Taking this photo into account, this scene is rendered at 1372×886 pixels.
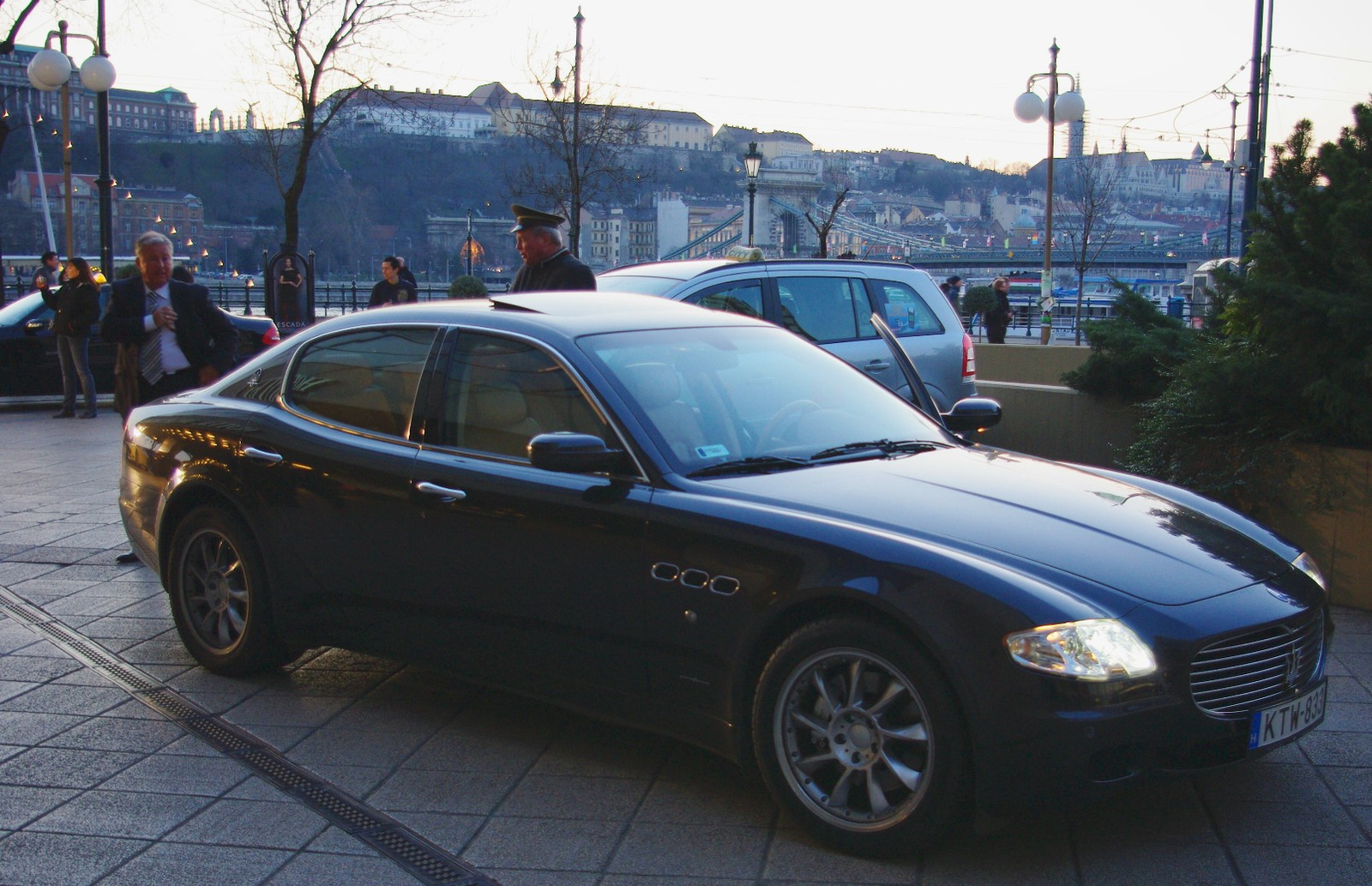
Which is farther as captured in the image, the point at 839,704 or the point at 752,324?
the point at 752,324

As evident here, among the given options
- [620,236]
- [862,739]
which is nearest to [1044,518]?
[862,739]

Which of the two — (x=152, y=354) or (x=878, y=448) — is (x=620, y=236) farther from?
(x=878, y=448)

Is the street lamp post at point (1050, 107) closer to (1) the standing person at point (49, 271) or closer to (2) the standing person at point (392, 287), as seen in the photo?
(2) the standing person at point (392, 287)

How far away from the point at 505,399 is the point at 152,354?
3.93 meters

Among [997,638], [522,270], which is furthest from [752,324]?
[522,270]

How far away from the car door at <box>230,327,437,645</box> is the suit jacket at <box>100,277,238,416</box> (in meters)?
2.73

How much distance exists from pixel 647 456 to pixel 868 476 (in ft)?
2.22

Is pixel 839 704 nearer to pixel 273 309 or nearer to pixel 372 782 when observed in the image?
pixel 372 782

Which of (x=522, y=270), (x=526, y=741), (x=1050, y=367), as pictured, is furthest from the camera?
(x=1050, y=367)

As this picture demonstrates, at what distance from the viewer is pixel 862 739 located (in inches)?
134

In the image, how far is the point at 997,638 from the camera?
3.19 metres

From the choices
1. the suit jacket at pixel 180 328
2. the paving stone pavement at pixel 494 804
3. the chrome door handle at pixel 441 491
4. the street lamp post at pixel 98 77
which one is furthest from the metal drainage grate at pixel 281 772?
the street lamp post at pixel 98 77

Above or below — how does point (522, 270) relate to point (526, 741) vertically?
above

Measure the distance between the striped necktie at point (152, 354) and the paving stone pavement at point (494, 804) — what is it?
236 cm
